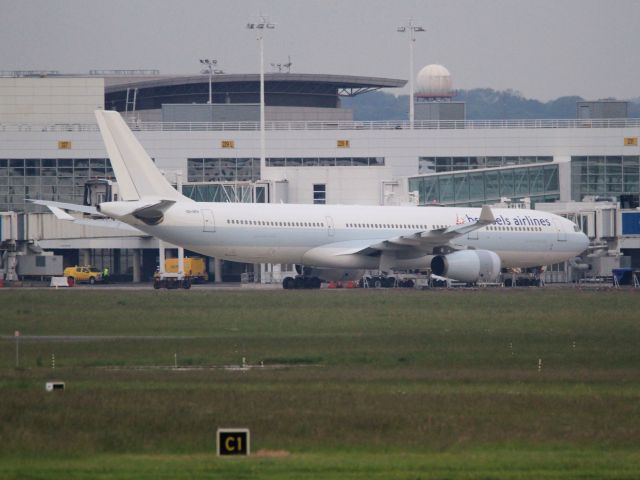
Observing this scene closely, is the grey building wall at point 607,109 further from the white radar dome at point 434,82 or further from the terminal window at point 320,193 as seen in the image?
the terminal window at point 320,193

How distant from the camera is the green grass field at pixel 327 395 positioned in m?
20.2

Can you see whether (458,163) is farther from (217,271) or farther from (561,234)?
(561,234)

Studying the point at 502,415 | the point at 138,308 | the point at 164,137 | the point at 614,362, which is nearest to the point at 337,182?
the point at 164,137

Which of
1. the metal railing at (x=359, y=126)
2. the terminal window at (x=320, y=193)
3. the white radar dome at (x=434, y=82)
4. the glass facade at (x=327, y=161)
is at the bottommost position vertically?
the terminal window at (x=320, y=193)

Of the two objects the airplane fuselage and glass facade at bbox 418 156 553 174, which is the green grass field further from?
glass facade at bbox 418 156 553 174

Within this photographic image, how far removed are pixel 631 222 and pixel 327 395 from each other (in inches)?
2330

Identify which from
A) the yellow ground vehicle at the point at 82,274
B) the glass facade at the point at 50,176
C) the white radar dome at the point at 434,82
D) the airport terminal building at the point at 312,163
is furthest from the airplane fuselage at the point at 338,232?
the white radar dome at the point at 434,82

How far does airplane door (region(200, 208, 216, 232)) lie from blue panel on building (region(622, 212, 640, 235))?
1136 inches

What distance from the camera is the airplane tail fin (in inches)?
2576

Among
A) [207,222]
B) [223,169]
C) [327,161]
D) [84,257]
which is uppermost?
[327,161]

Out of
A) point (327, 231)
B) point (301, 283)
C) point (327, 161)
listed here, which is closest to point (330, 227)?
point (327, 231)

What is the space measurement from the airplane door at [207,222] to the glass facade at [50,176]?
41042 mm

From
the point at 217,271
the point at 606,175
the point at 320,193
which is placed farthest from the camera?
the point at 606,175

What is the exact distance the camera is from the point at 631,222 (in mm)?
82562
